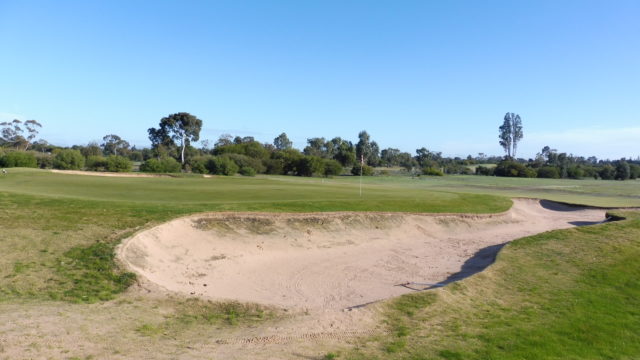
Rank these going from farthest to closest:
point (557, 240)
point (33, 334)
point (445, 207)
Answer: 1. point (445, 207)
2. point (557, 240)
3. point (33, 334)

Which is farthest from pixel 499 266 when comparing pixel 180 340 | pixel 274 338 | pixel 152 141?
pixel 152 141

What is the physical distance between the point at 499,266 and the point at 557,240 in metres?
6.25

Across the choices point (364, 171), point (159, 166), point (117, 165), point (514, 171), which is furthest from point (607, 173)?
point (117, 165)

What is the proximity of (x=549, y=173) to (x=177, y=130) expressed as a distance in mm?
96306

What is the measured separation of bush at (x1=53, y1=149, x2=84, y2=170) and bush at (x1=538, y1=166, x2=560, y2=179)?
353 feet

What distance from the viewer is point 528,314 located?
1045cm

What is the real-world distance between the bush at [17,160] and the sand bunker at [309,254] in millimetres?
55352

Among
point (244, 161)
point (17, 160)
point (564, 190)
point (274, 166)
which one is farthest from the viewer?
point (274, 166)

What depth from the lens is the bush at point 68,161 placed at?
66.4 metres

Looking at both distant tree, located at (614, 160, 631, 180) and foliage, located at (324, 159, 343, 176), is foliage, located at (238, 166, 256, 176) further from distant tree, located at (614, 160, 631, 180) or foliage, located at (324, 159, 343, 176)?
distant tree, located at (614, 160, 631, 180)

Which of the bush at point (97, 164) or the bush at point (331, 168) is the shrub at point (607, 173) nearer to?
the bush at point (331, 168)

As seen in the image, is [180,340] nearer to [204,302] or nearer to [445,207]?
[204,302]

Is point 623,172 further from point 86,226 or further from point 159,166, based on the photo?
point 86,226

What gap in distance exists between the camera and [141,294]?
10.9 metres
